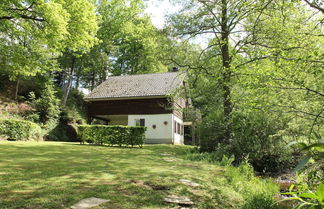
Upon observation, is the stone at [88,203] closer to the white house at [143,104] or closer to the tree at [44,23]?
the tree at [44,23]

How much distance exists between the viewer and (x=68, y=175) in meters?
4.96

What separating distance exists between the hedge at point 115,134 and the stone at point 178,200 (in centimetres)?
948

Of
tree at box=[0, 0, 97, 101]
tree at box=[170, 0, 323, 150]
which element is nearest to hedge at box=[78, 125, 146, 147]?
tree at box=[170, 0, 323, 150]

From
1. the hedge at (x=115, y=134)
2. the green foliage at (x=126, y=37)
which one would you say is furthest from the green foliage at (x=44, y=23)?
the green foliage at (x=126, y=37)

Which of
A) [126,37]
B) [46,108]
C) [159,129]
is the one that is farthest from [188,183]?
[126,37]

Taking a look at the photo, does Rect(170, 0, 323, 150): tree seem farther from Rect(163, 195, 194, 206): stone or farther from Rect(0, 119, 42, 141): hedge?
Rect(0, 119, 42, 141): hedge

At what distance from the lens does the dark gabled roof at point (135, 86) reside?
21531 mm

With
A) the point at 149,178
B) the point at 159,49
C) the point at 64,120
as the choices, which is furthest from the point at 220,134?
the point at 64,120

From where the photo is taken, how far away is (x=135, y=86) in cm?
2317

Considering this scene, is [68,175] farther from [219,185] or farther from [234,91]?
[234,91]

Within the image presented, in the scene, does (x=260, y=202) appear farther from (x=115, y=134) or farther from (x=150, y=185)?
(x=115, y=134)

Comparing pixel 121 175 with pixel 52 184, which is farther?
pixel 121 175

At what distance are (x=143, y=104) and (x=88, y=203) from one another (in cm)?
1840

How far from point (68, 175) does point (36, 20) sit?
10.7 meters
